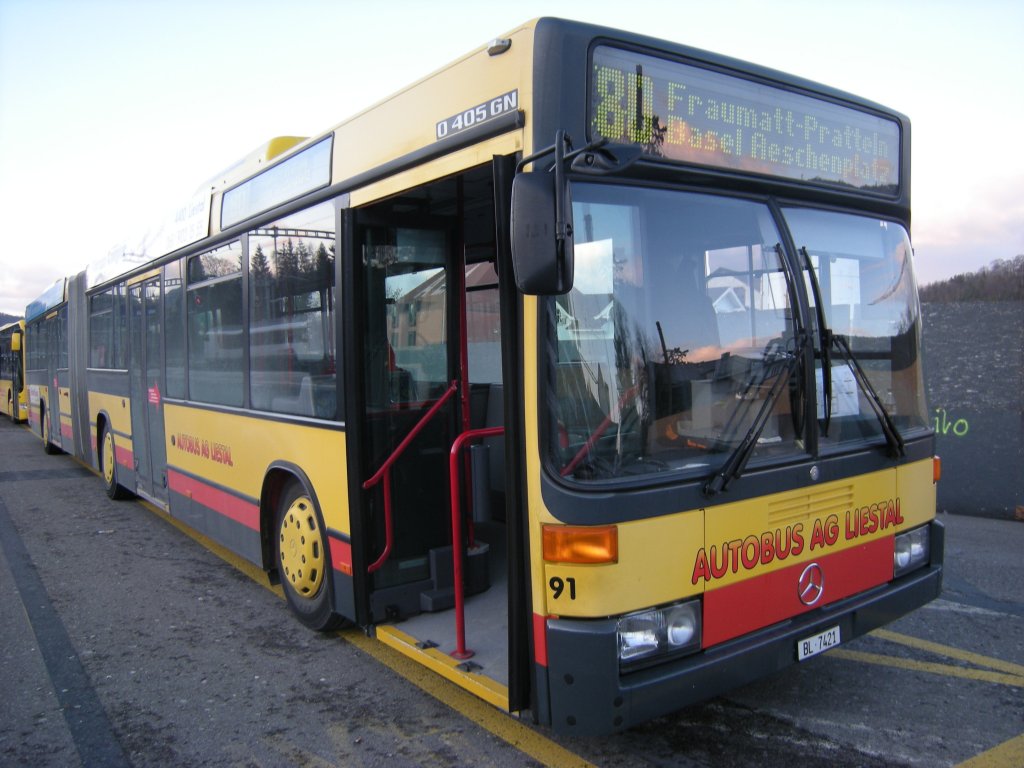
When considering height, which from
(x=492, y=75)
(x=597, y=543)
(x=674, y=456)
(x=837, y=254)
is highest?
(x=492, y=75)

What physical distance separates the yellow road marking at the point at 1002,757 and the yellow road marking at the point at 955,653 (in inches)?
33.8

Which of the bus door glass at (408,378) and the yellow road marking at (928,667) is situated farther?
the bus door glass at (408,378)

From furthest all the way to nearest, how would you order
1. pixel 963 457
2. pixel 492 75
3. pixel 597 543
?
pixel 963 457
pixel 492 75
pixel 597 543

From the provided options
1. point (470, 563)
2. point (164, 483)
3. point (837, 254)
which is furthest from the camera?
point (164, 483)

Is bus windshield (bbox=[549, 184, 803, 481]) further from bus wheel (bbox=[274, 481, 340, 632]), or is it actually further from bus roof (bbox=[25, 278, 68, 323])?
bus roof (bbox=[25, 278, 68, 323])

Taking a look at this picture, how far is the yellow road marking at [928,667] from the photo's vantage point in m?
4.10

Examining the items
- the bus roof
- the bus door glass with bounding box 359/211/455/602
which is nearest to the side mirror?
the bus door glass with bounding box 359/211/455/602

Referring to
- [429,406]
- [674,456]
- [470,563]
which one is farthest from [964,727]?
[429,406]

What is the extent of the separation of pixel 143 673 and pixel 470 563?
1867mm

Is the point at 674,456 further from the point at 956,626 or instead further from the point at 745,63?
the point at 956,626

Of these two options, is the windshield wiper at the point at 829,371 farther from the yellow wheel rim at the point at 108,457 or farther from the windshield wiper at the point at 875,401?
the yellow wheel rim at the point at 108,457

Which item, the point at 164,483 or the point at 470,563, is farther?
the point at 164,483

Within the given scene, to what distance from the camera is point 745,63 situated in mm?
3383

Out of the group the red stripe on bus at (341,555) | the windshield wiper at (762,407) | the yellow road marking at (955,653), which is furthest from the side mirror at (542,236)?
the yellow road marking at (955,653)
